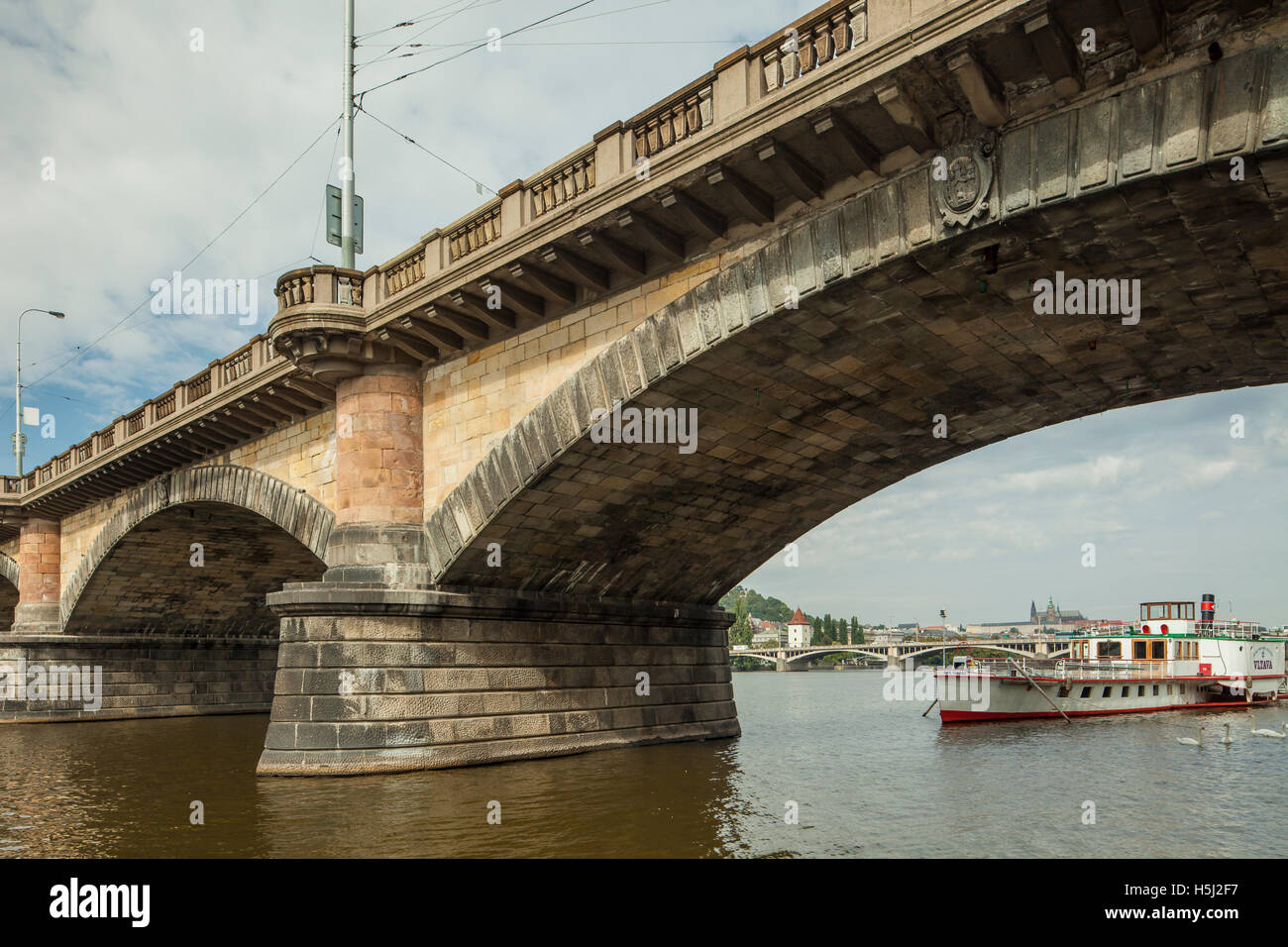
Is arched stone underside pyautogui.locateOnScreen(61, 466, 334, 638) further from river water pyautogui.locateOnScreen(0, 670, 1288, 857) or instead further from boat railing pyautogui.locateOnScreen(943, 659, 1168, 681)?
boat railing pyautogui.locateOnScreen(943, 659, 1168, 681)

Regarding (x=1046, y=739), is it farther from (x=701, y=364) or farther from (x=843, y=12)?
(x=843, y=12)

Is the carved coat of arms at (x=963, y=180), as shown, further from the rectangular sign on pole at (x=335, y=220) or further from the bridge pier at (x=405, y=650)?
the rectangular sign on pole at (x=335, y=220)

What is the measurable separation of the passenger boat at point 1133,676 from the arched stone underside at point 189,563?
22.5m

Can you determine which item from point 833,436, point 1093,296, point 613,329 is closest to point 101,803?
point 613,329

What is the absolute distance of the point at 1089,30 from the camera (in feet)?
34.3

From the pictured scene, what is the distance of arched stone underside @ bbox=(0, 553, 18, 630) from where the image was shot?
42.4m

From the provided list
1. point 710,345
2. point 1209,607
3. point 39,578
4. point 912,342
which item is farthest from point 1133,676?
point 39,578

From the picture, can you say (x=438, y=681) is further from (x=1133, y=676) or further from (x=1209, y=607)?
(x=1209, y=607)

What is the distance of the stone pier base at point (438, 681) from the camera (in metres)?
18.0

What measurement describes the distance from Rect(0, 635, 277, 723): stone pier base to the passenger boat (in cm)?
2775

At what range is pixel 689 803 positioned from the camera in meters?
15.5

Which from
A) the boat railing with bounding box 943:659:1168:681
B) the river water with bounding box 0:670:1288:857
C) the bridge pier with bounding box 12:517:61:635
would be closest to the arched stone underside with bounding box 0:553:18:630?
the bridge pier with bounding box 12:517:61:635

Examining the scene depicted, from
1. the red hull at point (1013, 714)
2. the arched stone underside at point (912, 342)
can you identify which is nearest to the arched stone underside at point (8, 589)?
the arched stone underside at point (912, 342)
